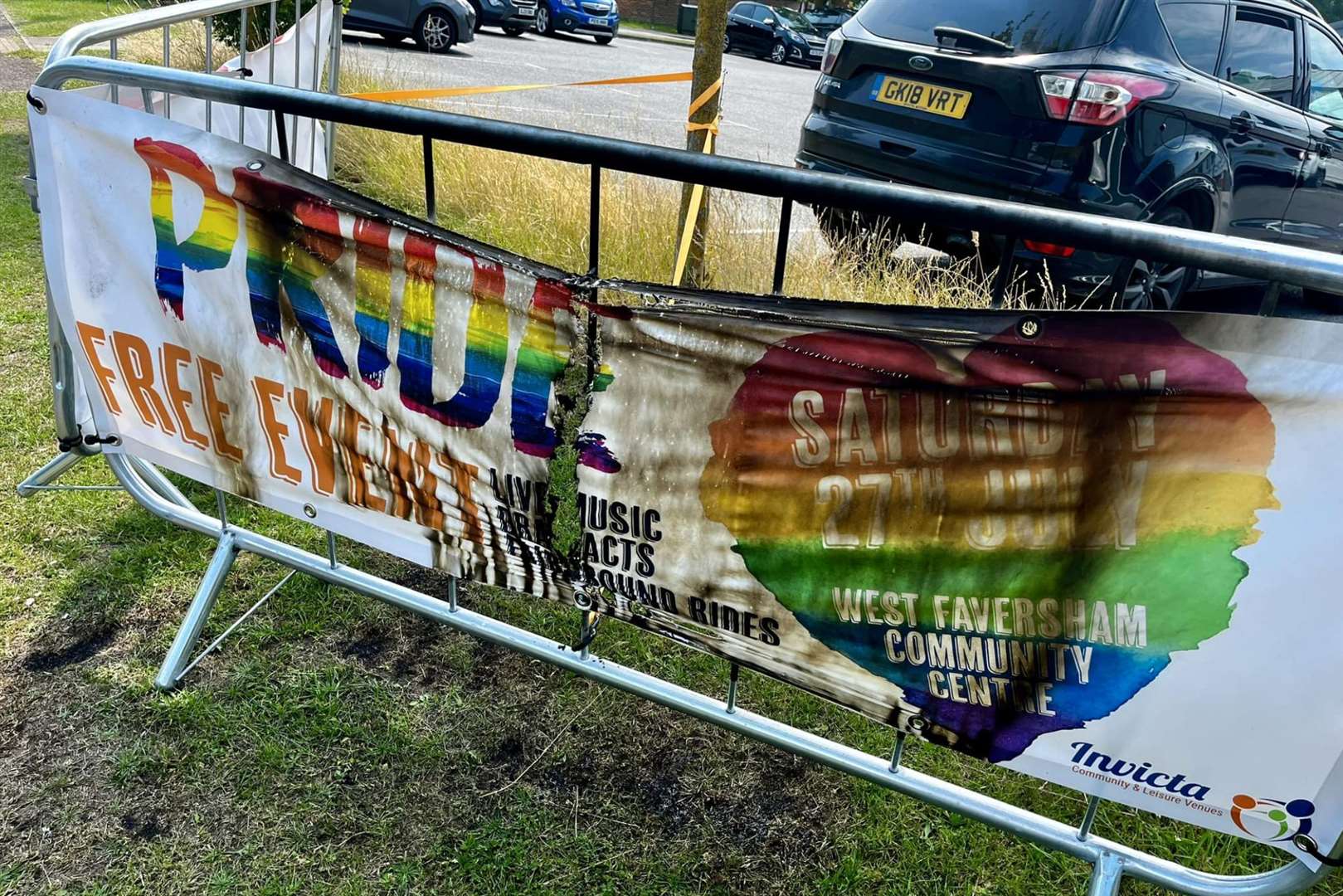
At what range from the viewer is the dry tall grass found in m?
5.39

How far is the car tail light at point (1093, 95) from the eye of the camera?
5.09 m

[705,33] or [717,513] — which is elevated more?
[705,33]

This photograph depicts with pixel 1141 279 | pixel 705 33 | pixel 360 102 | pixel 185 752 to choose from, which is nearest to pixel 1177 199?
pixel 1141 279

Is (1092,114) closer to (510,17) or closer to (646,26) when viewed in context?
(510,17)

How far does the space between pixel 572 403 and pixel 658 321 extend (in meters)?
0.29

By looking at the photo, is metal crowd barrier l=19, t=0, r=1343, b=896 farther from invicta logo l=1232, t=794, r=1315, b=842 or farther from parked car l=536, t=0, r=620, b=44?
parked car l=536, t=0, r=620, b=44

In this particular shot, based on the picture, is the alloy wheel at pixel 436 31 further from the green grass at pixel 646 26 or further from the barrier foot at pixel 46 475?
the green grass at pixel 646 26

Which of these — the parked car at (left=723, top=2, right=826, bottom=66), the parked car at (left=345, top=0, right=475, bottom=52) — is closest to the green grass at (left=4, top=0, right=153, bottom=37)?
the parked car at (left=345, top=0, right=475, bottom=52)

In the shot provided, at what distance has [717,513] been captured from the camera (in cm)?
207

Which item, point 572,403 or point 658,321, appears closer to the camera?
point 658,321

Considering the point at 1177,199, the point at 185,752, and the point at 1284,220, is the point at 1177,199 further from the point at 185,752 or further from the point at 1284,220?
the point at 185,752

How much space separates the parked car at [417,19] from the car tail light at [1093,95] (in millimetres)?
14487

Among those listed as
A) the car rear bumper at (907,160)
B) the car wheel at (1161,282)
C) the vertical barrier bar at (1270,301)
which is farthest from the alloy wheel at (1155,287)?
the vertical barrier bar at (1270,301)

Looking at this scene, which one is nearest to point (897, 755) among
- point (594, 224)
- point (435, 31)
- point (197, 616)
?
point (594, 224)
